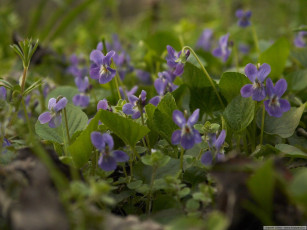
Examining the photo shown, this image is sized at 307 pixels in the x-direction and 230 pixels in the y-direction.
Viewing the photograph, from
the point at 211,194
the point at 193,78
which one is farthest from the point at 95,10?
the point at 211,194

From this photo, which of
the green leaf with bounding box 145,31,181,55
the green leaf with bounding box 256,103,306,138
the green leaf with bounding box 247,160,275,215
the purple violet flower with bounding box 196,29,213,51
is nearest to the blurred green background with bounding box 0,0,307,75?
the purple violet flower with bounding box 196,29,213,51

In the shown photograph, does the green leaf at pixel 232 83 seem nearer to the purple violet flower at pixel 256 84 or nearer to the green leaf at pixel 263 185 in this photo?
the purple violet flower at pixel 256 84

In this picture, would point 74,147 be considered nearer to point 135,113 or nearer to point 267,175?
point 135,113

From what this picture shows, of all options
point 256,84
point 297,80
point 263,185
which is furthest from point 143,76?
point 263,185

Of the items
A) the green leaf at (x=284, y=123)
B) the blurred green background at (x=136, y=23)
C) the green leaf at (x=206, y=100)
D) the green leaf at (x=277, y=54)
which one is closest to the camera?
the green leaf at (x=284, y=123)

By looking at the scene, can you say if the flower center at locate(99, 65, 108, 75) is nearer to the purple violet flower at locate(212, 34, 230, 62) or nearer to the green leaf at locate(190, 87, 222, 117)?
the green leaf at locate(190, 87, 222, 117)

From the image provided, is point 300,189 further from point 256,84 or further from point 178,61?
point 178,61

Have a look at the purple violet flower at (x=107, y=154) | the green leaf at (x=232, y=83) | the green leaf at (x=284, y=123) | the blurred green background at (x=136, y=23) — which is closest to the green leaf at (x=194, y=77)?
the green leaf at (x=232, y=83)
